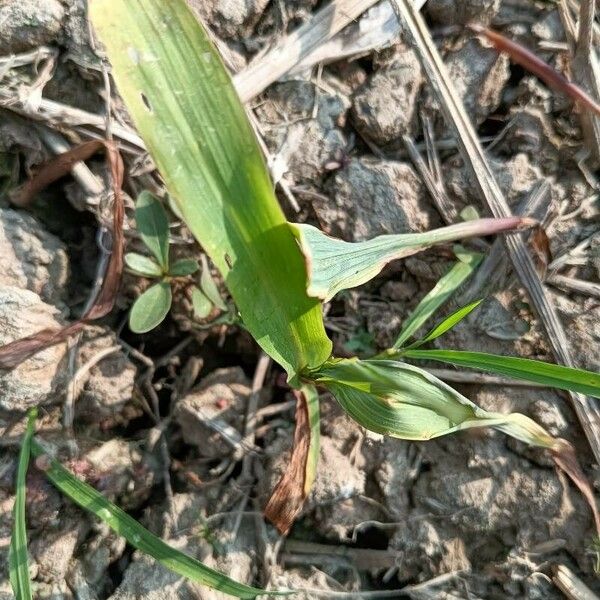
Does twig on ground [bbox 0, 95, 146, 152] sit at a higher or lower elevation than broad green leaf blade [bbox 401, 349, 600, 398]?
higher

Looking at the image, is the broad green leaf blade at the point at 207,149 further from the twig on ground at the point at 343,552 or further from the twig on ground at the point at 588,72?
the twig on ground at the point at 588,72

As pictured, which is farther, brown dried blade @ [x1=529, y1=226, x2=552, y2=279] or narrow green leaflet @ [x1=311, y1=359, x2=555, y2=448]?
brown dried blade @ [x1=529, y1=226, x2=552, y2=279]

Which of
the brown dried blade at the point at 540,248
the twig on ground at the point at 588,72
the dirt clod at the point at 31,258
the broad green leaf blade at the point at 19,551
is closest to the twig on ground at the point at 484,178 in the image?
the brown dried blade at the point at 540,248

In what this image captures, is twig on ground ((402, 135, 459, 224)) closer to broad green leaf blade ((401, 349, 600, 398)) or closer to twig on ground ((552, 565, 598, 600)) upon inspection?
broad green leaf blade ((401, 349, 600, 398))

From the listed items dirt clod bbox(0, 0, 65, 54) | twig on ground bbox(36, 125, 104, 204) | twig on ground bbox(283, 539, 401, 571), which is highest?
dirt clod bbox(0, 0, 65, 54)

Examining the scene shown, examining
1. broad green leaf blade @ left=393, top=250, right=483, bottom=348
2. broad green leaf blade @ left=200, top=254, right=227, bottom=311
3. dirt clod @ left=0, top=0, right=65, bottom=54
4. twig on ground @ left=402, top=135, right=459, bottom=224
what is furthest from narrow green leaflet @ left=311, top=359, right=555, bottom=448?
dirt clod @ left=0, top=0, right=65, bottom=54
